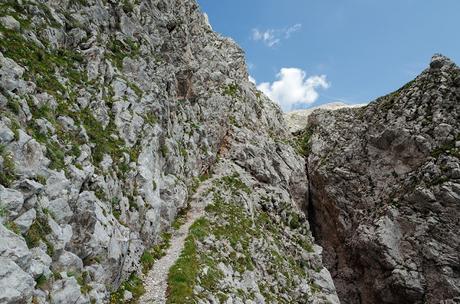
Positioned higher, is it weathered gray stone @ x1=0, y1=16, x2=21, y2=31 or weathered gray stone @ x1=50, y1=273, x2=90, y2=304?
weathered gray stone @ x1=0, y1=16, x2=21, y2=31

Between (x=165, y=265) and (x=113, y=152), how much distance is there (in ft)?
29.7

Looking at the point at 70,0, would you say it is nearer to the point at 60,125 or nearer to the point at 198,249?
the point at 60,125

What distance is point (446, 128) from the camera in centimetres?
5219

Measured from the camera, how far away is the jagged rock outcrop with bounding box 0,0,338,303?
1633cm

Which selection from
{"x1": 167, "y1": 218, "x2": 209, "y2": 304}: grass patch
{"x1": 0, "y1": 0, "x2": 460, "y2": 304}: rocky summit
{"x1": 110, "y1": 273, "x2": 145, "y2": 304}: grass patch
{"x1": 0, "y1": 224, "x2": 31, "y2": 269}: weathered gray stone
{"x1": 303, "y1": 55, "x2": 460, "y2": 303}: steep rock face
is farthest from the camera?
{"x1": 303, "y1": 55, "x2": 460, "y2": 303}: steep rock face

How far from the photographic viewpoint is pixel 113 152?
1051 inches

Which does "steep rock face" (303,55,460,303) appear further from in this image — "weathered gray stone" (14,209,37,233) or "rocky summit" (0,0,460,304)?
"weathered gray stone" (14,209,37,233)

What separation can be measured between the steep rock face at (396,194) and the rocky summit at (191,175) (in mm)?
204

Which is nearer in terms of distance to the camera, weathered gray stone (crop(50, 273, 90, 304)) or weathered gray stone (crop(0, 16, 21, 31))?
weathered gray stone (crop(50, 273, 90, 304))

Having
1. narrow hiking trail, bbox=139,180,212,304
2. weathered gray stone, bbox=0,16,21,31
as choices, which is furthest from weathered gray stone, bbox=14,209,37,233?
Result: weathered gray stone, bbox=0,16,21,31

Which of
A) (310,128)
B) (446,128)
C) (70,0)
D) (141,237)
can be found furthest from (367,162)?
(70,0)

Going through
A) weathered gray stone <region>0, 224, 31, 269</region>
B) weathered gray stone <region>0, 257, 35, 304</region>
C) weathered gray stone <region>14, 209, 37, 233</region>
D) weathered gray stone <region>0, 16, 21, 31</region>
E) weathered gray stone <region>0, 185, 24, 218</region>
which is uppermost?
weathered gray stone <region>0, 16, 21, 31</region>

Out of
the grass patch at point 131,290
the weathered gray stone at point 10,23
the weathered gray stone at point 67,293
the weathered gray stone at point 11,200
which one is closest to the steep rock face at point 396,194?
the grass patch at point 131,290

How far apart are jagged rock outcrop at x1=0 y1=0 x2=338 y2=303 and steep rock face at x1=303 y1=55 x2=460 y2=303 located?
8075 millimetres
